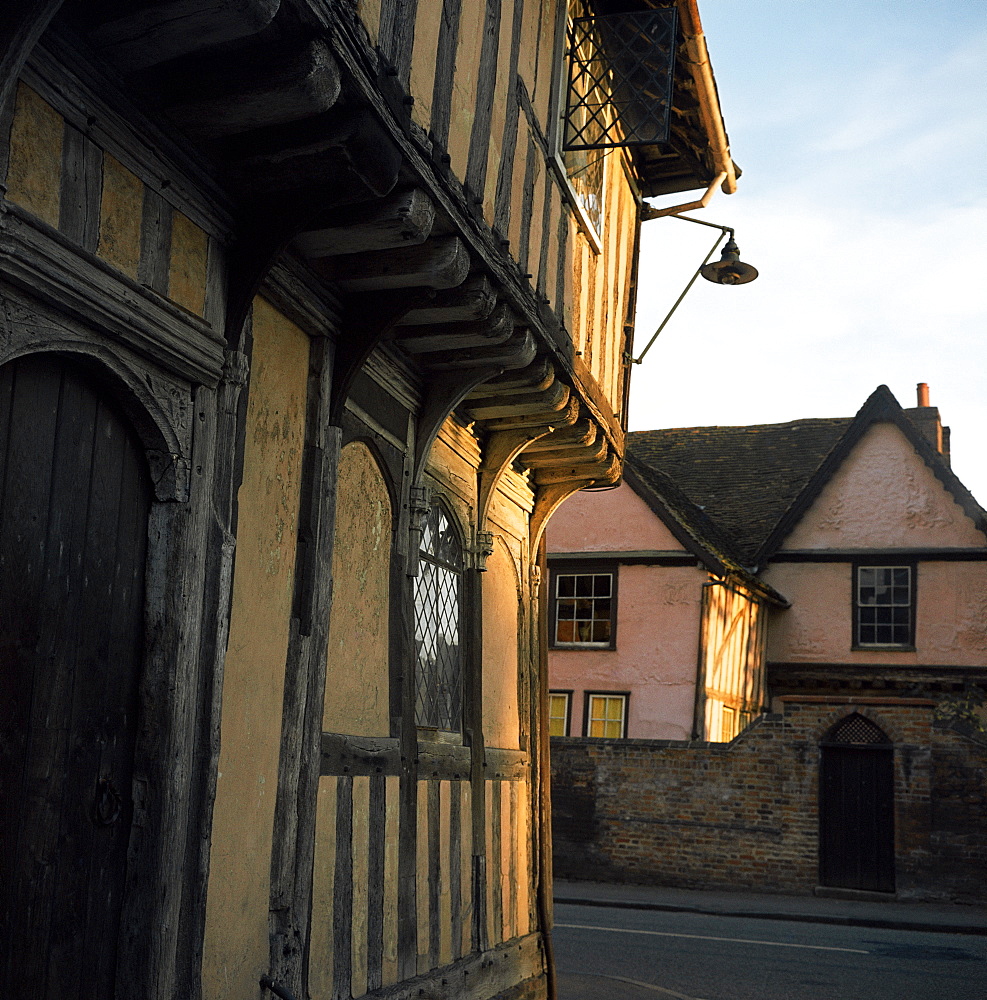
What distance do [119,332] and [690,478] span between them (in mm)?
23411

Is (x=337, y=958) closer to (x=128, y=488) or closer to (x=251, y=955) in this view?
(x=251, y=955)

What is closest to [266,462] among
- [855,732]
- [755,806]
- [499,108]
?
[499,108]

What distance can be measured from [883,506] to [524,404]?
17.9 meters

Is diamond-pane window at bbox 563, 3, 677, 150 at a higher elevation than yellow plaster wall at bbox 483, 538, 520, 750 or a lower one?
higher

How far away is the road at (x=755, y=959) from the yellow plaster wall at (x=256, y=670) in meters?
4.57

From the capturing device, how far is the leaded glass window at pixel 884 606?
2280 centimetres

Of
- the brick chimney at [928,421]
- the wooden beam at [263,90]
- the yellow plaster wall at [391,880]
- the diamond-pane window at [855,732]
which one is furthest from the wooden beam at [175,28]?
the brick chimney at [928,421]

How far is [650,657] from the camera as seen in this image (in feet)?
64.6

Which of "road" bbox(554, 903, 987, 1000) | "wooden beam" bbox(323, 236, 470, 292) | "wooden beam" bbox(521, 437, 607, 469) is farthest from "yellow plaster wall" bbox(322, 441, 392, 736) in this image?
"road" bbox(554, 903, 987, 1000)

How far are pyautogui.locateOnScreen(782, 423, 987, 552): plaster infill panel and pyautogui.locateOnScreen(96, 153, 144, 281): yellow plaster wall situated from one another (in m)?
21.3

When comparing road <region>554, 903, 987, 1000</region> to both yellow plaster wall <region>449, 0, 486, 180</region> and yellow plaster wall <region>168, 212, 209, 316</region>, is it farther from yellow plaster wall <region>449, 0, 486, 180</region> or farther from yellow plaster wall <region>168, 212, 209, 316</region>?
yellow plaster wall <region>168, 212, 209, 316</region>

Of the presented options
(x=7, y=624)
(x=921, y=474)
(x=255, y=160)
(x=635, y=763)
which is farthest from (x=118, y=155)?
(x=921, y=474)

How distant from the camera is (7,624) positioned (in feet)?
11.1

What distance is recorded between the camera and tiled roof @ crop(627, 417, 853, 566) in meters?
24.7
